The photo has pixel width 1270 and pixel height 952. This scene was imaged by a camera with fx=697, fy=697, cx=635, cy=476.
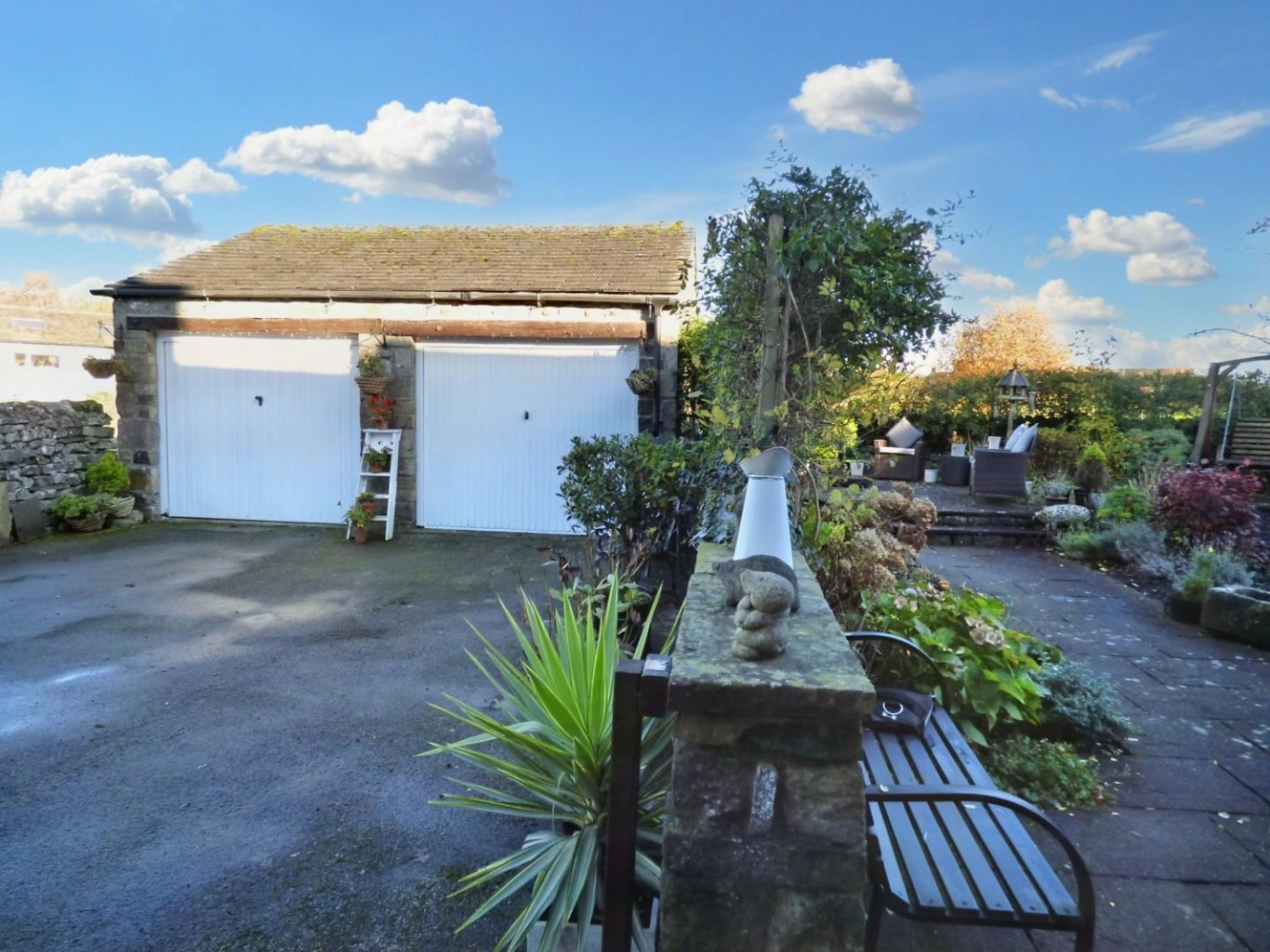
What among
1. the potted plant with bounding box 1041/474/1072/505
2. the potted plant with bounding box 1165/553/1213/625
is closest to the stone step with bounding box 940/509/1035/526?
the potted plant with bounding box 1041/474/1072/505

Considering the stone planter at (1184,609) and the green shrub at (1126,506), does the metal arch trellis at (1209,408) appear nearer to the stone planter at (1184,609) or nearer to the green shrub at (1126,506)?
the green shrub at (1126,506)

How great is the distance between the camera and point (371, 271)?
27.8 feet

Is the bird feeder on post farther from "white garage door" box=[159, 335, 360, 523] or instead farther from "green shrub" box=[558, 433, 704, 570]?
"white garage door" box=[159, 335, 360, 523]

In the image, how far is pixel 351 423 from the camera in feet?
27.0

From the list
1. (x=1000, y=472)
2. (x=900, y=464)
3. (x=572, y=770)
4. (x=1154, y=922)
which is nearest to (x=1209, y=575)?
(x=1000, y=472)

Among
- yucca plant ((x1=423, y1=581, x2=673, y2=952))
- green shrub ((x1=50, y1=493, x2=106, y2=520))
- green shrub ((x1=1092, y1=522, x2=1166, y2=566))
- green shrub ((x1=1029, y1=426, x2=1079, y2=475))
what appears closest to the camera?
yucca plant ((x1=423, y1=581, x2=673, y2=952))

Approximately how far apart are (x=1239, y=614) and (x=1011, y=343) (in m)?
15.4

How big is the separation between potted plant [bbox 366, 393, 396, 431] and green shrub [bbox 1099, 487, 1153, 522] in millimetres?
7929

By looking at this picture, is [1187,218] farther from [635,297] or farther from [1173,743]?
[1173,743]

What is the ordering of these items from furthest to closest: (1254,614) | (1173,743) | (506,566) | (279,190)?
(279,190) < (506,566) < (1254,614) < (1173,743)

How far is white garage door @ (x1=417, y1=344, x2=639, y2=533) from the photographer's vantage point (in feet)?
25.8

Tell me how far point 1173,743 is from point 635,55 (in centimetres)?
715

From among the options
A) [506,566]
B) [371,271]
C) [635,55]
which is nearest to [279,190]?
[371,271]

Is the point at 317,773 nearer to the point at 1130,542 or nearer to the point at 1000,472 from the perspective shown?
the point at 1130,542
